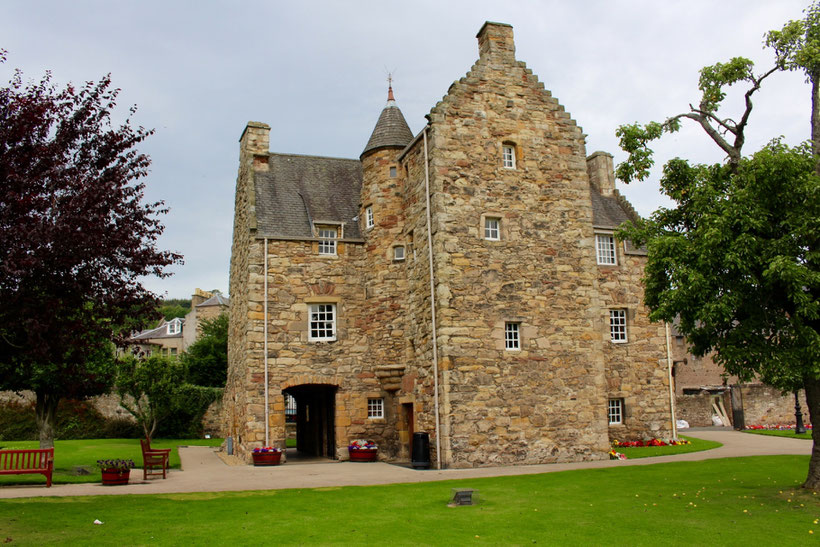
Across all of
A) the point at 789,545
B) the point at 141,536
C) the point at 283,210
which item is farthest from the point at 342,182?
the point at 789,545

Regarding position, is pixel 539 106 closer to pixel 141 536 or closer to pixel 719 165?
pixel 719 165

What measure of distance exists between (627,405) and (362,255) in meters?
12.3

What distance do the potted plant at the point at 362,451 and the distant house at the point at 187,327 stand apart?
3651 cm

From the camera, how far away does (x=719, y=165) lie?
1503cm

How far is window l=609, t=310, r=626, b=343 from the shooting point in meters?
28.4

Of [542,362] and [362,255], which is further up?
[362,255]

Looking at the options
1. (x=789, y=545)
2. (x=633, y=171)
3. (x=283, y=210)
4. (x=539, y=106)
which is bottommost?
(x=789, y=545)

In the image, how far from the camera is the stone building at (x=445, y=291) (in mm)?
21188

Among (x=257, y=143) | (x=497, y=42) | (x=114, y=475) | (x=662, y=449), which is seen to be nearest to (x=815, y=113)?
(x=497, y=42)

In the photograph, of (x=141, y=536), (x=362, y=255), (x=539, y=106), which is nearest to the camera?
(x=141, y=536)

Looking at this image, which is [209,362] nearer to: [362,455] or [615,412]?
[362,455]

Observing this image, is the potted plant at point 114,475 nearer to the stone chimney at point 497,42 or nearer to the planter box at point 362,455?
the planter box at point 362,455

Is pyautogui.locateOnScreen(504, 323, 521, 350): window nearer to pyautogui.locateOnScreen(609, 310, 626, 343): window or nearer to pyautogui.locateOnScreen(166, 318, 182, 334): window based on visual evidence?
pyautogui.locateOnScreen(609, 310, 626, 343): window

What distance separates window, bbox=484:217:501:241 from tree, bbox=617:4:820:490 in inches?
318
